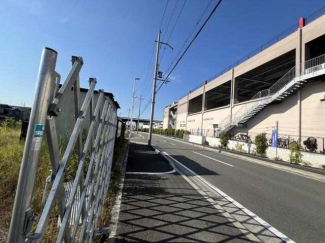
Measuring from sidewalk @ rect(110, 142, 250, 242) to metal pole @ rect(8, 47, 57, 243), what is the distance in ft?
8.26

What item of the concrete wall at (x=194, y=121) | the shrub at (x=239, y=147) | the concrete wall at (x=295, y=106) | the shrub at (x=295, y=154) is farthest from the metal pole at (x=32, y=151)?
the concrete wall at (x=194, y=121)

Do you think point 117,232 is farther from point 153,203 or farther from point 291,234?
point 291,234

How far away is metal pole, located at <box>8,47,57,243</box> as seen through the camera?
99cm

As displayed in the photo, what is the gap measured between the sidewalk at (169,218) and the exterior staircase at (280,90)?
1681 cm

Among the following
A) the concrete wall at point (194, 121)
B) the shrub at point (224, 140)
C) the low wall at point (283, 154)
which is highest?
the concrete wall at point (194, 121)

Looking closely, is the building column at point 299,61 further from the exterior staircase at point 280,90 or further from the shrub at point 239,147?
the shrub at point 239,147

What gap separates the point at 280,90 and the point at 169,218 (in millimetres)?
20564

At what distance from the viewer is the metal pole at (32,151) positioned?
99cm

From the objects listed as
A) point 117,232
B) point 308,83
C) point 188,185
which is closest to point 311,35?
point 308,83

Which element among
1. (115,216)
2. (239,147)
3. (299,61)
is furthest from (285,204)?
(299,61)

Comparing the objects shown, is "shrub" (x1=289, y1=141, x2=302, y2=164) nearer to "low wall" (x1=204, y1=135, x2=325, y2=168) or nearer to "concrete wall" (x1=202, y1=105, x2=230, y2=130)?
"low wall" (x1=204, y1=135, x2=325, y2=168)

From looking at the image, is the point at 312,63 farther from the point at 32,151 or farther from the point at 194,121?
the point at 194,121

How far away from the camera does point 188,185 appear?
22.5ft

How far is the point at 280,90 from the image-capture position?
2034 centimetres
